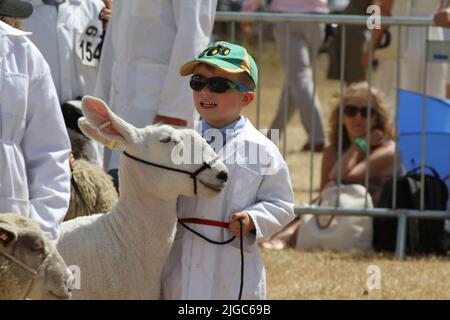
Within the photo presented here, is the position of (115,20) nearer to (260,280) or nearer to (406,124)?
(260,280)

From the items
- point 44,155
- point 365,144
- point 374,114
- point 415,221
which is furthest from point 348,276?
point 44,155

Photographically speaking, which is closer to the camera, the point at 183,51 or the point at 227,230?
the point at 227,230

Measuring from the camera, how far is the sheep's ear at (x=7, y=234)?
3492 mm

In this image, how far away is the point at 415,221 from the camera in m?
8.16

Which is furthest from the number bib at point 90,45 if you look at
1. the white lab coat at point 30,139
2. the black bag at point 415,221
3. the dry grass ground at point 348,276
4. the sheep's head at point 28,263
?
the sheep's head at point 28,263

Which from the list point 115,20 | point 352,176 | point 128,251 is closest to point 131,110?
point 115,20

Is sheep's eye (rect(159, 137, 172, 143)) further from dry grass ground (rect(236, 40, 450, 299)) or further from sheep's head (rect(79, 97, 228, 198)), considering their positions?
dry grass ground (rect(236, 40, 450, 299))

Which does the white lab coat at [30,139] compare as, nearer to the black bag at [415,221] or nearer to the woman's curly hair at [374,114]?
the black bag at [415,221]

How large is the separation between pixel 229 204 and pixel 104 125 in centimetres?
54

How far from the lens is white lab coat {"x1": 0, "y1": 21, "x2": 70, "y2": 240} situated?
400 cm

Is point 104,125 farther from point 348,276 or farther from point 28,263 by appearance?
point 348,276

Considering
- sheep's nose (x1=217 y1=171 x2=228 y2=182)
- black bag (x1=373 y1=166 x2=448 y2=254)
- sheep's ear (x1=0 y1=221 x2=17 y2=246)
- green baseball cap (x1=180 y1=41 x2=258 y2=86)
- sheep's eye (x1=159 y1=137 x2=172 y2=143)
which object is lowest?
black bag (x1=373 y1=166 x2=448 y2=254)

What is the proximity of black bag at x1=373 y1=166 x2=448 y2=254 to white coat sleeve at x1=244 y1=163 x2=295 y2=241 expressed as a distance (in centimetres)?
355

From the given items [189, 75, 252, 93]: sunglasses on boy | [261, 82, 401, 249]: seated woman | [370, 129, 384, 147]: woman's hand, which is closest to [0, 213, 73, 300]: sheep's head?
[189, 75, 252, 93]: sunglasses on boy
